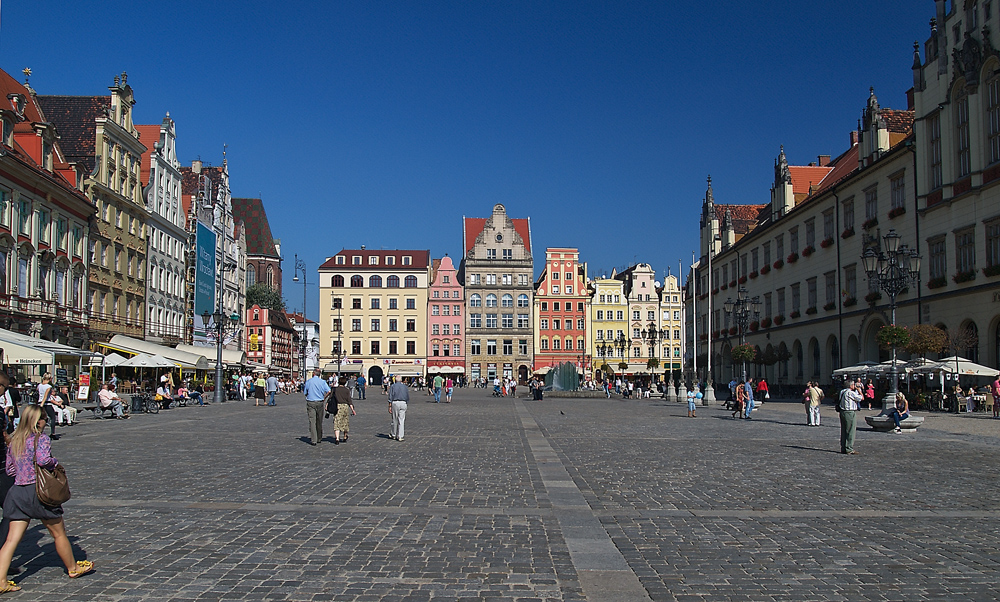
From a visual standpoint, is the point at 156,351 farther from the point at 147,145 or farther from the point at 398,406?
the point at 398,406

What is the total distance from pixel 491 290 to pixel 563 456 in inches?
Result: 3421

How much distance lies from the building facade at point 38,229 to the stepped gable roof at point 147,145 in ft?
33.3

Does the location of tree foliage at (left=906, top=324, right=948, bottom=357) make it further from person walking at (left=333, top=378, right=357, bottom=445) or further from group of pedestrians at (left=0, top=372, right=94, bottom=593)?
group of pedestrians at (left=0, top=372, right=94, bottom=593)

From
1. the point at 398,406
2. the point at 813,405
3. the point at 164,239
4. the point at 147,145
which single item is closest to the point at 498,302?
the point at 164,239

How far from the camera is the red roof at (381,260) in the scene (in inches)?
4072

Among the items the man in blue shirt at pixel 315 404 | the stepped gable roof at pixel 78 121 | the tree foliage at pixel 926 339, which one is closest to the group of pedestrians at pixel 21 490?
the man in blue shirt at pixel 315 404

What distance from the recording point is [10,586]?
6176 millimetres

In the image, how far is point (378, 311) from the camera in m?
103

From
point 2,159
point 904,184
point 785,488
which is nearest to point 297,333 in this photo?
point 2,159

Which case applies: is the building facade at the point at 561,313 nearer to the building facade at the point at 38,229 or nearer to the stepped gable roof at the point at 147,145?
the stepped gable roof at the point at 147,145

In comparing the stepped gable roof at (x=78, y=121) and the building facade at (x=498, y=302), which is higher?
the stepped gable roof at (x=78, y=121)

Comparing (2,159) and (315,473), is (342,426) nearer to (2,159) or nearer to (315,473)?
(315,473)

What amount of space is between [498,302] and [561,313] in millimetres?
7964

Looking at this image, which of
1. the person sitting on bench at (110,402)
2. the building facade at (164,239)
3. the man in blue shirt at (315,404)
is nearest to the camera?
the man in blue shirt at (315,404)
